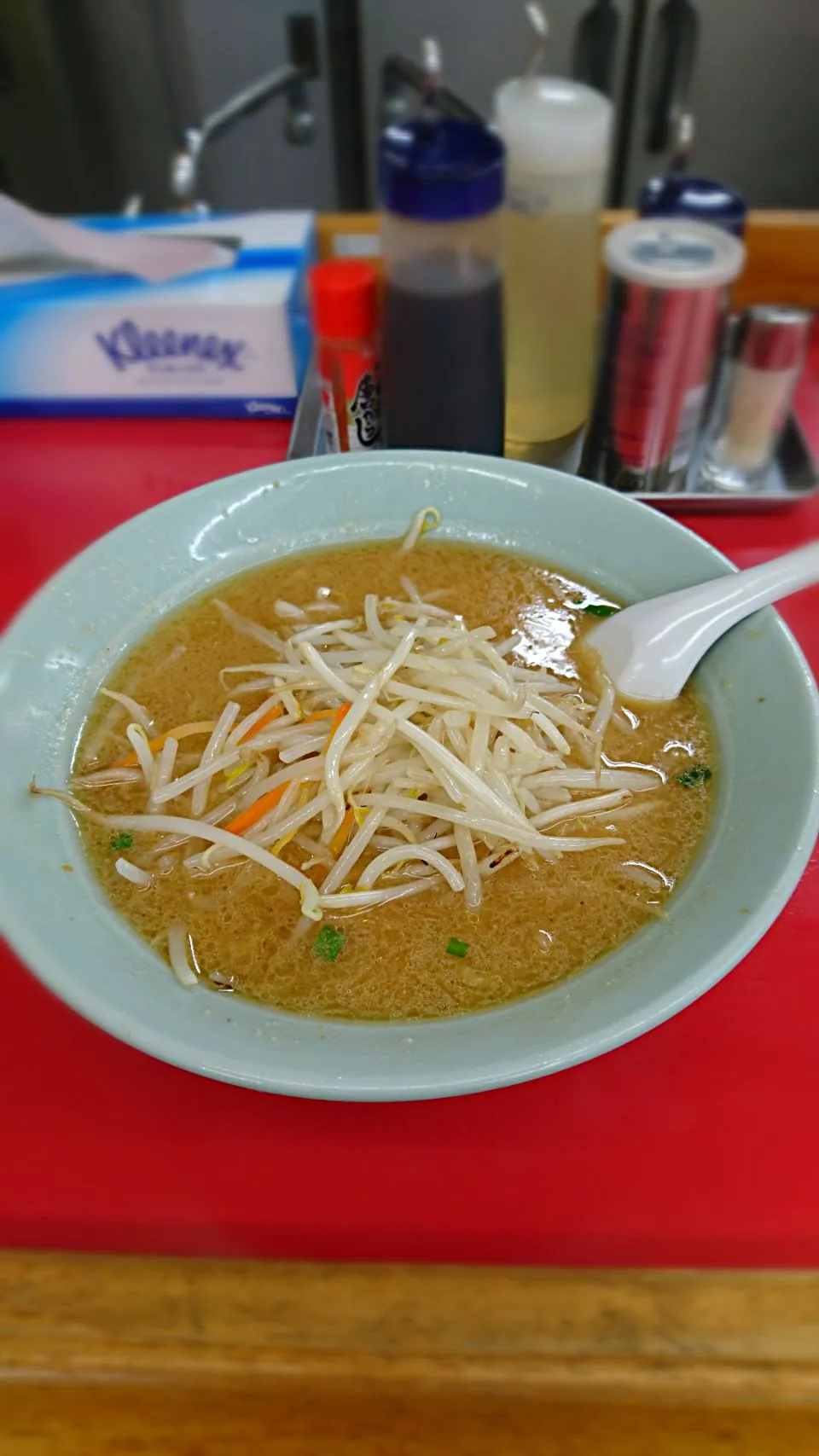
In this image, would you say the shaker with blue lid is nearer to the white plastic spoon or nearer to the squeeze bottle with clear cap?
the squeeze bottle with clear cap

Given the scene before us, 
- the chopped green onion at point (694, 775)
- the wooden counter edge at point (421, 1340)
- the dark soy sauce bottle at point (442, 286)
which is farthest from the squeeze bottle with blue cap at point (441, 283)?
the wooden counter edge at point (421, 1340)

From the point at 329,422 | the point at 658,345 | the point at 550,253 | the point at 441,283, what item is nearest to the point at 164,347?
the point at 329,422

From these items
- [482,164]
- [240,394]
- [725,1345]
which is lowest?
[725,1345]

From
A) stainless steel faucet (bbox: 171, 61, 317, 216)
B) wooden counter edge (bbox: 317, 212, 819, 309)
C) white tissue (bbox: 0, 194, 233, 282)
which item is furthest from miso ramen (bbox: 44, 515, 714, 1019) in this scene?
stainless steel faucet (bbox: 171, 61, 317, 216)

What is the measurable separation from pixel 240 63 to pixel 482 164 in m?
2.34

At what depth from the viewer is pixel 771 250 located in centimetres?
173

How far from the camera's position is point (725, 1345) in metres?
0.69

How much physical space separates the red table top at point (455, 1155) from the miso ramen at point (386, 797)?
4.1 inches

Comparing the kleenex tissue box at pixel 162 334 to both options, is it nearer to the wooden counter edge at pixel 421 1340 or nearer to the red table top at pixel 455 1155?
the red table top at pixel 455 1155

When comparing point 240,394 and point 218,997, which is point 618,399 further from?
point 218,997

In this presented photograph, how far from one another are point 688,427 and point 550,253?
0.33 metres

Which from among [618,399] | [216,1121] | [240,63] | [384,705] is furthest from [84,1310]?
[240,63]

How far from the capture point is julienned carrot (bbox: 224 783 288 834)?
37.0 inches

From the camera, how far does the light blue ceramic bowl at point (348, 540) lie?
66cm
